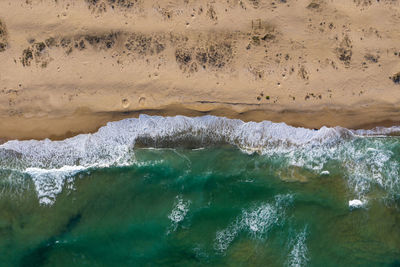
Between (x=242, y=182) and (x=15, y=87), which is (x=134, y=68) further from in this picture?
(x=242, y=182)

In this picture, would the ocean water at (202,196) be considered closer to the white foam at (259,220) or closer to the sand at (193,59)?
the white foam at (259,220)

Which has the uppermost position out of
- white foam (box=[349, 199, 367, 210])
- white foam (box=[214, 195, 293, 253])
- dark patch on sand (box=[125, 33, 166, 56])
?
dark patch on sand (box=[125, 33, 166, 56])

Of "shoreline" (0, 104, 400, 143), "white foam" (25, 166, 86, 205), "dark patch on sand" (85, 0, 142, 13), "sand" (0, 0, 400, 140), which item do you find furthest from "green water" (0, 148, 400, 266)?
"dark patch on sand" (85, 0, 142, 13)

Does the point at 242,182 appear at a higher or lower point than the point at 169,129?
lower

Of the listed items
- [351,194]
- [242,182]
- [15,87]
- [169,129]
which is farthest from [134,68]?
[351,194]

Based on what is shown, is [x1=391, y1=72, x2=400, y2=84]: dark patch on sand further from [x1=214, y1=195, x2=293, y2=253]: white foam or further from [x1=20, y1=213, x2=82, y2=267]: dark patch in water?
[x1=20, y1=213, x2=82, y2=267]: dark patch in water

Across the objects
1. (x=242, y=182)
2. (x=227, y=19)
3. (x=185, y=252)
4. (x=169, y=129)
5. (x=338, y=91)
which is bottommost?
(x=185, y=252)

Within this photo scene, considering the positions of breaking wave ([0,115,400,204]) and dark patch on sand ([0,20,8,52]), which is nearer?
dark patch on sand ([0,20,8,52])
